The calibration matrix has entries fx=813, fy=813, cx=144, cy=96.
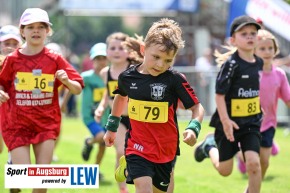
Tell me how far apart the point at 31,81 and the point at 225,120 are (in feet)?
7.35

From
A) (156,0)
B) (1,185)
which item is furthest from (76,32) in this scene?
(1,185)

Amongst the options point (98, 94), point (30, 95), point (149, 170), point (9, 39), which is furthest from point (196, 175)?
point (149, 170)

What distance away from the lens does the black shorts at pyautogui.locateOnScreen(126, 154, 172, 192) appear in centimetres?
758

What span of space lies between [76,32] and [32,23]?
55.1 metres

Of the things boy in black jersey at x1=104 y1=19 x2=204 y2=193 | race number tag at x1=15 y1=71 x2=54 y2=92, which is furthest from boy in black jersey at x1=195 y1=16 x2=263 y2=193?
race number tag at x1=15 y1=71 x2=54 y2=92

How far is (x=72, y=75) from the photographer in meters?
8.97

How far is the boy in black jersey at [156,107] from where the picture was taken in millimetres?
7535

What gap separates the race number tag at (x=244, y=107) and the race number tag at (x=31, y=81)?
2.22 m

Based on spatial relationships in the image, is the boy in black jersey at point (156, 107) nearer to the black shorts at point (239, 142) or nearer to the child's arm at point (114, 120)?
the child's arm at point (114, 120)

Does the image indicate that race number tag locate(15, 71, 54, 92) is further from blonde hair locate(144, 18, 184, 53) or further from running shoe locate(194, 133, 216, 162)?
running shoe locate(194, 133, 216, 162)

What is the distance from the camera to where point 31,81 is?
8828 mm

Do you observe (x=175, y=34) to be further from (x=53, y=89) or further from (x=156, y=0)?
(x=156, y=0)

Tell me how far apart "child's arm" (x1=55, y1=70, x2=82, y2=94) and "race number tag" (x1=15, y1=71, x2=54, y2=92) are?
29 centimetres

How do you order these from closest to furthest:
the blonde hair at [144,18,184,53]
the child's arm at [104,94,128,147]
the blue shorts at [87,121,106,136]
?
the blonde hair at [144,18,184,53] → the child's arm at [104,94,128,147] → the blue shorts at [87,121,106,136]
